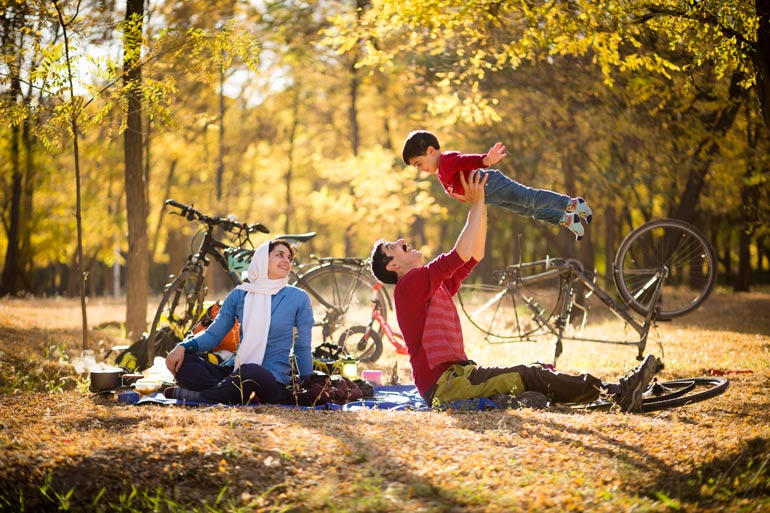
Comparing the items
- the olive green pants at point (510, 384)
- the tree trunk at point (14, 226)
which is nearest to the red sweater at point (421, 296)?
the olive green pants at point (510, 384)

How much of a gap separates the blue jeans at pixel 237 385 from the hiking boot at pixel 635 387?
2.26 metres

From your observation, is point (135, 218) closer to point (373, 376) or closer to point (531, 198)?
point (373, 376)

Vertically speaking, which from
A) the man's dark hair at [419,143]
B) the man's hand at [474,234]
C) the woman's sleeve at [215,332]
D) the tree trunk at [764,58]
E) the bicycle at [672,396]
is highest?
the tree trunk at [764,58]

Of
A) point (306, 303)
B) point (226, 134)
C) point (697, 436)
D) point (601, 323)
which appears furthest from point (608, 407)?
point (226, 134)

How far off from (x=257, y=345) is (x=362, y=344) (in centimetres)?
264

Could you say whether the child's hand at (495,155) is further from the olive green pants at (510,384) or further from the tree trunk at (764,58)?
the tree trunk at (764,58)

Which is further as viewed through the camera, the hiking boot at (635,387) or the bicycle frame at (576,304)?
the bicycle frame at (576,304)

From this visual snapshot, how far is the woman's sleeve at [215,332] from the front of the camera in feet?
18.3

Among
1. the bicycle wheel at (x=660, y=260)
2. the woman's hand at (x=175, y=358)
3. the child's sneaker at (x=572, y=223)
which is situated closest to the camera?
the woman's hand at (x=175, y=358)

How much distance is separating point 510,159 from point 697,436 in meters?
12.6

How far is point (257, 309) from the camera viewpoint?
566 centimetres

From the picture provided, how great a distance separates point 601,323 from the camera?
12602 millimetres

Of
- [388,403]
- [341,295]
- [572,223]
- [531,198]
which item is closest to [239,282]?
[341,295]

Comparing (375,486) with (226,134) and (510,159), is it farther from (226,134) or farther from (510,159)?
(226,134)
